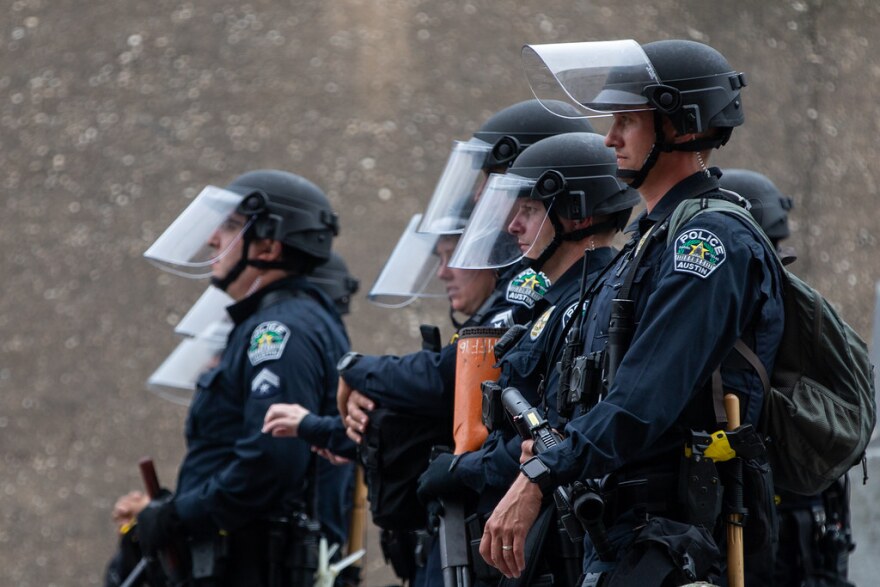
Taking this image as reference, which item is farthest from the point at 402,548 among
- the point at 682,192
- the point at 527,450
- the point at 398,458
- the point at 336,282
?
the point at 336,282

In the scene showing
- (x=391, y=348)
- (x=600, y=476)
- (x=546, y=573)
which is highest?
(x=600, y=476)

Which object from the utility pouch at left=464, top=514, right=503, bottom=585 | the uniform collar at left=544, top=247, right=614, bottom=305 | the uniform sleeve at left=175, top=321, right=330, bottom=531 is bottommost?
the uniform sleeve at left=175, top=321, right=330, bottom=531

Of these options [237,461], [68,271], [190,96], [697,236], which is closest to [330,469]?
[237,461]

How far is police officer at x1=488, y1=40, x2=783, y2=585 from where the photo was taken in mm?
3084

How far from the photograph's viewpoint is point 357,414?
14.9ft

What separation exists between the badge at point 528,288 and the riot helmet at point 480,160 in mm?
470

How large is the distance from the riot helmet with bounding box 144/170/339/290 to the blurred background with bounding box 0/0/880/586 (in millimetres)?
5315

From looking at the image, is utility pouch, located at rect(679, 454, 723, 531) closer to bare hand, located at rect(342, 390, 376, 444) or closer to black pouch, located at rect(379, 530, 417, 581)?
bare hand, located at rect(342, 390, 376, 444)

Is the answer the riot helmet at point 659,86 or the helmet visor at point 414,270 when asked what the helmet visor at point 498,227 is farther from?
the helmet visor at point 414,270

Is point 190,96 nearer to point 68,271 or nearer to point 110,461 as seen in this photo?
point 68,271

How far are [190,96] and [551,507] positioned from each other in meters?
9.46

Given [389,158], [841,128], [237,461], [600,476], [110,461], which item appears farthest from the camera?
[841,128]

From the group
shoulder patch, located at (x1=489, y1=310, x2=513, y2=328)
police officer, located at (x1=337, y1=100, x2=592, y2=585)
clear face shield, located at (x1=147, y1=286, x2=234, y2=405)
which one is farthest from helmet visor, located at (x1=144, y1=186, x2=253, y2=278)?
shoulder patch, located at (x1=489, y1=310, x2=513, y2=328)

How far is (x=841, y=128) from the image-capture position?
13750 mm
